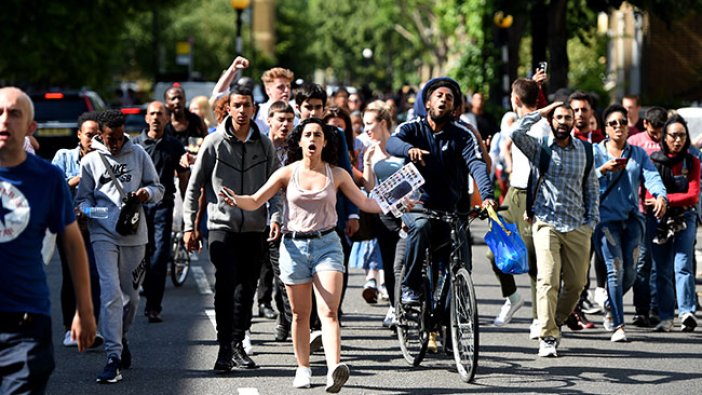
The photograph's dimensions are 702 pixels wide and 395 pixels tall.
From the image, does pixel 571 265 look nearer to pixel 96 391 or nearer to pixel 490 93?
pixel 96 391

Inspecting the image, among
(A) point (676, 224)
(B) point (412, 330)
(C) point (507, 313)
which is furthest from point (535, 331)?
(B) point (412, 330)

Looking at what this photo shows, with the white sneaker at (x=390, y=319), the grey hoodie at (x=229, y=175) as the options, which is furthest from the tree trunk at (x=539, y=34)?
the grey hoodie at (x=229, y=175)

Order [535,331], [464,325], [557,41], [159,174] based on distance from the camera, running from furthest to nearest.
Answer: [557,41] → [159,174] → [535,331] → [464,325]

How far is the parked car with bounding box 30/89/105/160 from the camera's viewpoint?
1011 inches

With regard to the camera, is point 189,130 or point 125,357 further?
point 189,130

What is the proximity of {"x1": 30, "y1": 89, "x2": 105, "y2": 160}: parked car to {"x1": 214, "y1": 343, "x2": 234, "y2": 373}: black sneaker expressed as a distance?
1622 cm

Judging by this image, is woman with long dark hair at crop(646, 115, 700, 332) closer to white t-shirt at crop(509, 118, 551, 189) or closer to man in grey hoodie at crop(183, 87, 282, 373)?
white t-shirt at crop(509, 118, 551, 189)

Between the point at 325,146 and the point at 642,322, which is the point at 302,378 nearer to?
the point at 325,146

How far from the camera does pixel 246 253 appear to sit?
33.4ft

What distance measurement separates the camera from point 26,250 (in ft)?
20.2

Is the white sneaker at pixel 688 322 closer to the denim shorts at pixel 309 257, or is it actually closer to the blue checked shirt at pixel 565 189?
the blue checked shirt at pixel 565 189

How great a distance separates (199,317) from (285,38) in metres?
115

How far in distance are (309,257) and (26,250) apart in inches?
124

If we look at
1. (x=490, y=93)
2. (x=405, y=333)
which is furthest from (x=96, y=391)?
(x=490, y=93)
